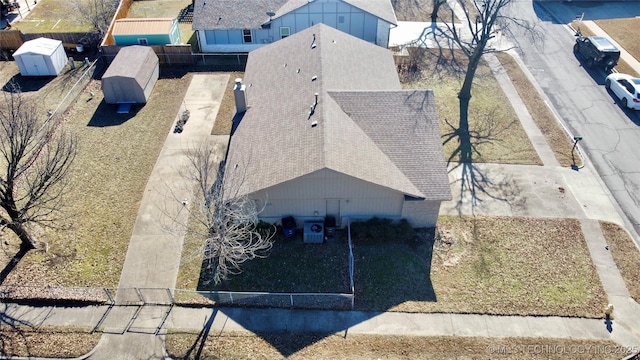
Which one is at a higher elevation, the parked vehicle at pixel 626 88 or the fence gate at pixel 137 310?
the parked vehicle at pixel 626 88

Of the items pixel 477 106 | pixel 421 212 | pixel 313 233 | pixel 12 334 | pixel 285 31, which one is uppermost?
pixel 285 31

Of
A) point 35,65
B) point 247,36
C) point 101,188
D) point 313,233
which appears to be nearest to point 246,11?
point 247,36

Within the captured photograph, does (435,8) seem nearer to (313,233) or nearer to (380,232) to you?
(380,232)

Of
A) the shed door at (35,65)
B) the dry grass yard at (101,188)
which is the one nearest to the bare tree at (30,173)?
the dry grass yard at (101,188)

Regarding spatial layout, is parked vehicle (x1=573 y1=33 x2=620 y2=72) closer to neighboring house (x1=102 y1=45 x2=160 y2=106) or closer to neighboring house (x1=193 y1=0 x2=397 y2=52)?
neighboring house (x1=193 y1=0 x2=397 y2=52)

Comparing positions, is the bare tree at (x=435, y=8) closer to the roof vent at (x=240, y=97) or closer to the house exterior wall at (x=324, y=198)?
the roof vent at (x=240, y=97)

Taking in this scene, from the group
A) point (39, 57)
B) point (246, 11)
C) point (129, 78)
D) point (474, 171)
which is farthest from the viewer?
point (246, 11)

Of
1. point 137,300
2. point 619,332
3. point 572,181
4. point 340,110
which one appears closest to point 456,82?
point 572,181
